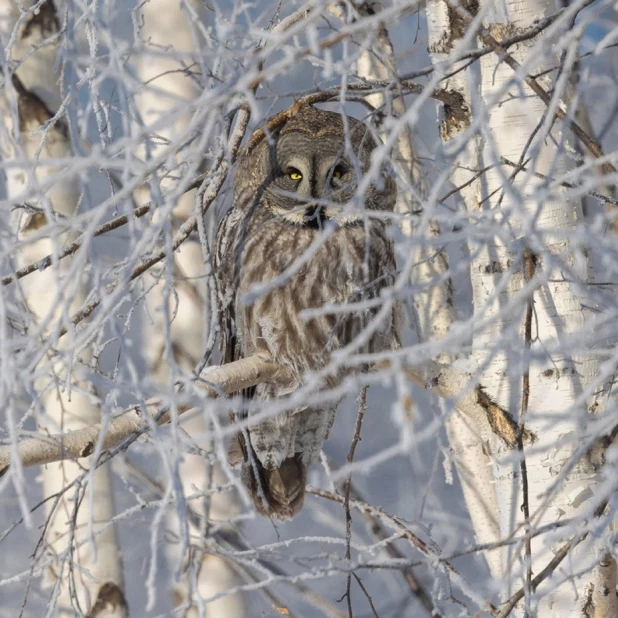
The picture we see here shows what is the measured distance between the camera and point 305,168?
69.6 inches

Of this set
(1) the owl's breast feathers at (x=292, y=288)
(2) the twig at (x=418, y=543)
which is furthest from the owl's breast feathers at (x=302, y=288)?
(2) the twig at (x=418, y=543)

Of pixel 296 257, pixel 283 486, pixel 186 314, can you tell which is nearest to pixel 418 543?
pixel 283 486

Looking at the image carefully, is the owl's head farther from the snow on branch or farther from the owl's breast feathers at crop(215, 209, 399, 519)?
the snow on branch

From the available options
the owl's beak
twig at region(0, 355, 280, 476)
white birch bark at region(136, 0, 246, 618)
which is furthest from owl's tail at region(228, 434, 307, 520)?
twig at region(0, 355, 280, 476)

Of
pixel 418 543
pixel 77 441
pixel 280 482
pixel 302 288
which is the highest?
pixel 302 288

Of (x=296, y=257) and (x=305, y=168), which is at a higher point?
(x=305, y=168)

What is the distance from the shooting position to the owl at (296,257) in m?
1.69

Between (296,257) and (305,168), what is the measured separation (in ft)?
0.64

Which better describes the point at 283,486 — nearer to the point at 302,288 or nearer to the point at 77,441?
the point at 302,288

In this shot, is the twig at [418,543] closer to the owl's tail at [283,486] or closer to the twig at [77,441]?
the owl's tail at [283,486]

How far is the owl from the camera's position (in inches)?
66.4

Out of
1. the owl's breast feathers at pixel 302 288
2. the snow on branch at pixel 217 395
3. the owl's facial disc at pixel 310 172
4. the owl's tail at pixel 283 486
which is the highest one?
the owl's facial disc at pixel 310 172

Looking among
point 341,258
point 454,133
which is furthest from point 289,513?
point 454,133

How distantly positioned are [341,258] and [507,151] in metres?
0.38
